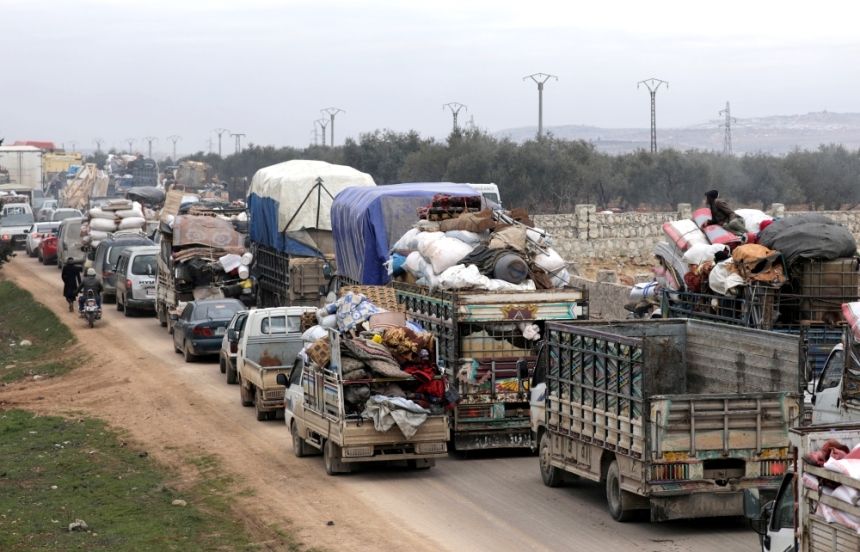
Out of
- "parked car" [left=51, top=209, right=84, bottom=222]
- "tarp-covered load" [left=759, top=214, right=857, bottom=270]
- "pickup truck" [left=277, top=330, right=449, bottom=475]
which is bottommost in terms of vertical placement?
"pickup truck" [left=277, top=330, right=449, bottom=475]

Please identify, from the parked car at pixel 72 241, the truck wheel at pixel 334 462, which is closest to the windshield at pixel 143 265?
the parked car at pixel 72 241

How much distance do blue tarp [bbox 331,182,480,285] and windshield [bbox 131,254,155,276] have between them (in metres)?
12.4

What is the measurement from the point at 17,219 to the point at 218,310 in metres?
37.4

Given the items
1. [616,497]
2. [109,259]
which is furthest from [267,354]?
[109,259]

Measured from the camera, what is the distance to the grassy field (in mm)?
31062

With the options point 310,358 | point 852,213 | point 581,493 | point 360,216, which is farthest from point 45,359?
point 852,213

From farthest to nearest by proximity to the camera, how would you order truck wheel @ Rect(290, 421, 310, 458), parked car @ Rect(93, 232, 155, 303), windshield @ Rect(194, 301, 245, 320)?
parked car @ Rect(93, 232, 155, 303) → windshield @ Rect(194, 301, 245, 320) → truck wheel @ Rect(290, 421, 310, 458)

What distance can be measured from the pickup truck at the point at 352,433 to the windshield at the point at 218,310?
36.2 feet

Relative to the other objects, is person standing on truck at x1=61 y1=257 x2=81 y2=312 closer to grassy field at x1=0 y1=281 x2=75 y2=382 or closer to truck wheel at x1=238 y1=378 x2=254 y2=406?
grassy field at x1=0 y1=281 x2=75 y2=382

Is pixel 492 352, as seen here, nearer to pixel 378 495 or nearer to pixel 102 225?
pixel 378 495

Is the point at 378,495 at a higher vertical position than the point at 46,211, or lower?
lower

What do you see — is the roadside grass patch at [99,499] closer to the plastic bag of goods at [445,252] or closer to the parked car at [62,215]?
the plastic bag of goods at [445,252]

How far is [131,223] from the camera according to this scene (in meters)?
49.0

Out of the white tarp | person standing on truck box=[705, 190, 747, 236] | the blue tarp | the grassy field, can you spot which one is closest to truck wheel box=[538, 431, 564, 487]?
person standing on truck box=[705, 190, 747, 236]
